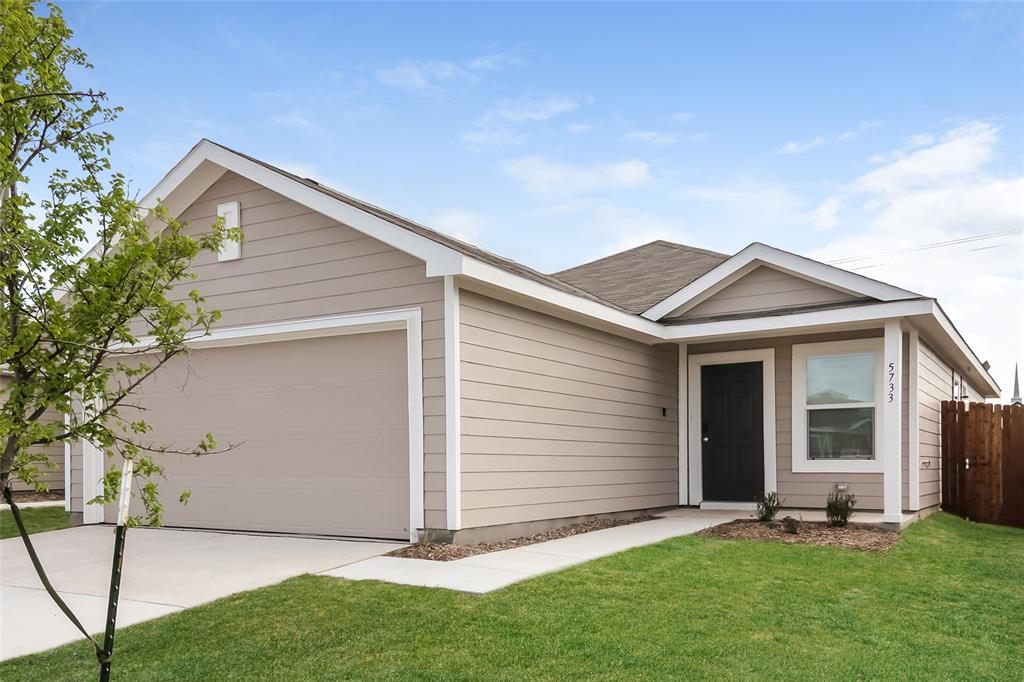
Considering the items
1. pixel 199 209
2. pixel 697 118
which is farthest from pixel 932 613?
pixel 697 118

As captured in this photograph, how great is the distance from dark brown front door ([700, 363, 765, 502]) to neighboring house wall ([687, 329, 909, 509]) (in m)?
0.26

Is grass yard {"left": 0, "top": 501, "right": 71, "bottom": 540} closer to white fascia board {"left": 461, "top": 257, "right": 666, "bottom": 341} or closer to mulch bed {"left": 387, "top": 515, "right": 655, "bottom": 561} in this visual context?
mulch bed {"left": 387, "top": 515, "right": 655, "bottom": 561}

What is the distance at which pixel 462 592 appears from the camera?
236 inches

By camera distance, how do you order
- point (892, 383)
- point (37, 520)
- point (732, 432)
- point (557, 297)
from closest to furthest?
point (557, 297), point (892, 383), point (37, 520), point (732, 432)

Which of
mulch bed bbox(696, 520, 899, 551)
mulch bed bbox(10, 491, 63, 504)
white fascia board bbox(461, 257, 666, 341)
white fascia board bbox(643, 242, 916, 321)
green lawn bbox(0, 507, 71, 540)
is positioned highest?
white fascia board bbox(643, 242, 916, 321)

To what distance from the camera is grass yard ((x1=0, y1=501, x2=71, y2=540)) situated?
34.2 ft

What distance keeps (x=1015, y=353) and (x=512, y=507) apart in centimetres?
3393

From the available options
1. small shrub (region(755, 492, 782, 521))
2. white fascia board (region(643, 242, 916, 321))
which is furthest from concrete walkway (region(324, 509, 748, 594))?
white fascia board (region(643, 242, 916, 321))

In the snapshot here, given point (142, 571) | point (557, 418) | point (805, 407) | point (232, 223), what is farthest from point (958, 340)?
point (142, 571)

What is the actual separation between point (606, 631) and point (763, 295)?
6.90 metres

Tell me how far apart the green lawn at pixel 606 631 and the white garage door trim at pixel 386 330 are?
1.74 meters

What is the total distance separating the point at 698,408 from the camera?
12.1 meters

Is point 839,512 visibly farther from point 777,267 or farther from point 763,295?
point 777,267

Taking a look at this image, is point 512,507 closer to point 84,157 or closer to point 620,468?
point 620,468
